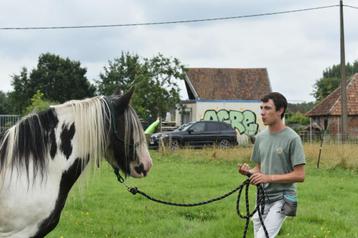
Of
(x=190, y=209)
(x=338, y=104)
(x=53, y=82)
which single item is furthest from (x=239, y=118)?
(x=190, y=209)

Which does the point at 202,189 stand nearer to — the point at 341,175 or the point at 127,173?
the point at 341,175

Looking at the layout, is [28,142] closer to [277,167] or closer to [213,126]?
[277,167]

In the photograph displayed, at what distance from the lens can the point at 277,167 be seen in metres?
4.45

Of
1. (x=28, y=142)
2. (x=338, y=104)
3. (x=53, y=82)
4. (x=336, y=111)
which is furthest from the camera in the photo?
(x=53, y=82)

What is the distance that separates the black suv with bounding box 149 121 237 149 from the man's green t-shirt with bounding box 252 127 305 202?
1931 cm

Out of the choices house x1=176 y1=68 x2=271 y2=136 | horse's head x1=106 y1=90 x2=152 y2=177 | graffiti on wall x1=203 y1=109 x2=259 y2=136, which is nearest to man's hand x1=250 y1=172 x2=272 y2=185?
horse's head x1=106 y1=90 x2=152 y2=177

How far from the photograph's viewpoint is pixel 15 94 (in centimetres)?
4981

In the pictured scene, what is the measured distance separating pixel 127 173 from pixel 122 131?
0.34m

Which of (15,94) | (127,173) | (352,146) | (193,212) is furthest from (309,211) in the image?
(15,94)

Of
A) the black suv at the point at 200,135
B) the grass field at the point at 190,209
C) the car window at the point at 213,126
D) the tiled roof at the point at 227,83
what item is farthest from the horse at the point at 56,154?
the tiled roof at the point at 227,83

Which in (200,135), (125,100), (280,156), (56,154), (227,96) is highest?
(227,96)

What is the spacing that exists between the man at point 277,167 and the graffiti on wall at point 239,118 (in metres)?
33.4

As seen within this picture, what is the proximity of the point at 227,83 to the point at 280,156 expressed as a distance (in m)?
37.7

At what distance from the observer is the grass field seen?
691 cm
